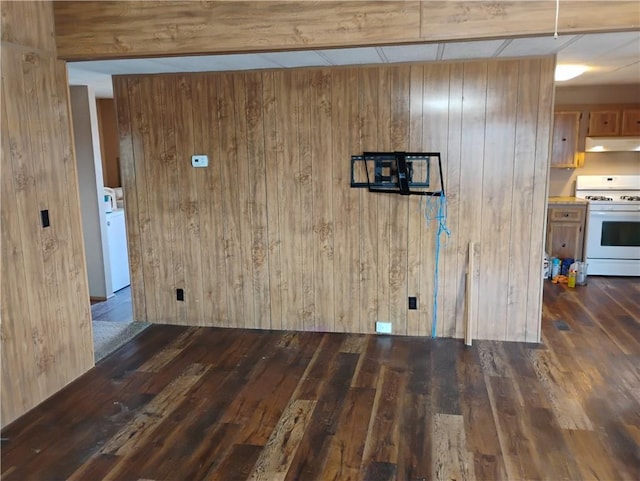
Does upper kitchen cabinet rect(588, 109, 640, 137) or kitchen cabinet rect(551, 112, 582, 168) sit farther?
kitchen cabinet rect(551, 112, 582, 168)

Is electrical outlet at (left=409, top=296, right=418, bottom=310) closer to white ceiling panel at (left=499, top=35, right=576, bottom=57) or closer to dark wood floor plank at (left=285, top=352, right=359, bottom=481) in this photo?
dark wood floor plank at (left=285, top=352, right=359, bottom=481)

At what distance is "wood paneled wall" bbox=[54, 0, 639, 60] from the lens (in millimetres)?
2686

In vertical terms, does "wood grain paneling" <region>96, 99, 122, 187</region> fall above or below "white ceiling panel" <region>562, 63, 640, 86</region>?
below

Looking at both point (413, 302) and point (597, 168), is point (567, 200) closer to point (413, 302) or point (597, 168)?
point (597, 168)

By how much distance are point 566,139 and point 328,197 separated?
383 centimetres

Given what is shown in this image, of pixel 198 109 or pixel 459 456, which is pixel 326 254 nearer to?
pixel 198 109

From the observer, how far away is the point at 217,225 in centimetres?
446

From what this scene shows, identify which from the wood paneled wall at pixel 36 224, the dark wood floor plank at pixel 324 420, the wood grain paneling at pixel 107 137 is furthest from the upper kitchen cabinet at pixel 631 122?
the wood grain paneling at pixel 107 137

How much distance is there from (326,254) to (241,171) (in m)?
1.03

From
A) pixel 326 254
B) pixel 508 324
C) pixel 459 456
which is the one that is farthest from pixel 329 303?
pixel 459 456

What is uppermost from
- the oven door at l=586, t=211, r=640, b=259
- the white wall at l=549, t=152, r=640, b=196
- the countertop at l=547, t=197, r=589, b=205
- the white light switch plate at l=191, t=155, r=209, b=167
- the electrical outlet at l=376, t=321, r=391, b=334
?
the white light switch plate at l=191, t=155, r=209, b=167

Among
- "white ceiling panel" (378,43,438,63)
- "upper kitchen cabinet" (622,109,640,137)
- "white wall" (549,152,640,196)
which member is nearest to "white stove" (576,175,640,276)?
"white wall" (549,152,640,196)

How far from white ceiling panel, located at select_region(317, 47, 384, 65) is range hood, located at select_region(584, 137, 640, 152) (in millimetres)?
3846

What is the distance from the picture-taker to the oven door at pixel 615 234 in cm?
596
